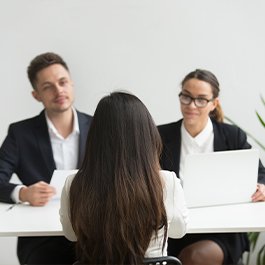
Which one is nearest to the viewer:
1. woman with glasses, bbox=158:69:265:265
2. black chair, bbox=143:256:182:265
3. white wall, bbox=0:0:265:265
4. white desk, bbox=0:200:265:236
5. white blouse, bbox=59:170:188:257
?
black chair, bbox=143:256:182:265

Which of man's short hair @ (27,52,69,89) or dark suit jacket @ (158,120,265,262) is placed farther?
man's short hair @ (27,52,69,89)

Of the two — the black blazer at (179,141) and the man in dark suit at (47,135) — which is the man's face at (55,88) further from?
the black blazer at (179,141)

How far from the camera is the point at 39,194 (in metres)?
2.49

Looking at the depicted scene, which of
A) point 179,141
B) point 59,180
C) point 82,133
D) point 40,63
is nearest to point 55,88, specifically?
point 40,63

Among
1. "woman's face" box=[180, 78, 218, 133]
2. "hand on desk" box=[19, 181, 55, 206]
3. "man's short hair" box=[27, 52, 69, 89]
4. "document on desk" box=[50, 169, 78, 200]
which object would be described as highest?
"man's short hair" box=[27, 52, 69, 89]

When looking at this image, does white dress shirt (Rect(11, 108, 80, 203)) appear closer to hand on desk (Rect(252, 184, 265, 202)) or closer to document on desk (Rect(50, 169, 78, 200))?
document on desk (Rect(50, 169, 78, 200))

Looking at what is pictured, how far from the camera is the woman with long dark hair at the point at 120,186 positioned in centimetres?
177

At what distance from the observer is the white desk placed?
84.7 inches

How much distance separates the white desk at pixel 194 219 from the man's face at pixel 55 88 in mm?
621

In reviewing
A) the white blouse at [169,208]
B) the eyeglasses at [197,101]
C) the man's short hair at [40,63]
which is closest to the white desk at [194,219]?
the white blouse at [169,208]

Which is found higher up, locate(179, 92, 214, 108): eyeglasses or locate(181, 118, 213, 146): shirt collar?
locate(179, 92, 214, 108): eyeglasses

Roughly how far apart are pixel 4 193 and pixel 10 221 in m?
0.33

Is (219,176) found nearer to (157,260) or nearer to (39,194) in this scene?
(157,260)

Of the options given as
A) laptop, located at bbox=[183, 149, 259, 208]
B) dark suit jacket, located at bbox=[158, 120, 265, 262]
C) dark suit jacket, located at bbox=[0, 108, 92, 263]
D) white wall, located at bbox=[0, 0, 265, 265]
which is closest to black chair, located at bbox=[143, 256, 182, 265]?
laptop, located at bbox=[183, 149, 259, 208]
